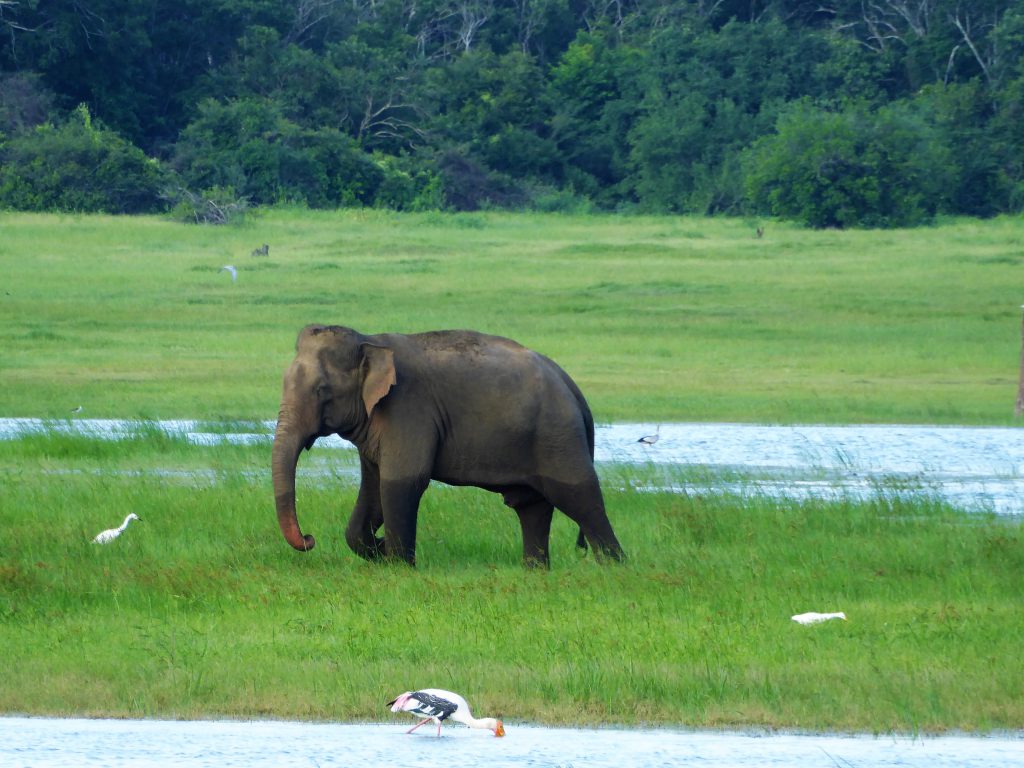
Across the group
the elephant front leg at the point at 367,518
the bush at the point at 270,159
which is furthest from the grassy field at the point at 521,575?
the bush at the point at 270,159

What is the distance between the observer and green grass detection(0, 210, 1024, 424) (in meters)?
19.3

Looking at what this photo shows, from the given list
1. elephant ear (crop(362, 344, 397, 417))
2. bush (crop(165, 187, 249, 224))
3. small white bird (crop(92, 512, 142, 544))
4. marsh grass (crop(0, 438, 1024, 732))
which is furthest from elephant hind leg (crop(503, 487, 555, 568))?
bush (crop(165, 187, 249, 224))

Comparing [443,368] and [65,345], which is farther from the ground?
[443,368]

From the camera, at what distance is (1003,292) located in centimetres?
2800

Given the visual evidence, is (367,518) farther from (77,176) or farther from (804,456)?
(77,176)

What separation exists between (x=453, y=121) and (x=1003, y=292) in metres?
25.9

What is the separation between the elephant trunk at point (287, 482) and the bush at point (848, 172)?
31.9 m

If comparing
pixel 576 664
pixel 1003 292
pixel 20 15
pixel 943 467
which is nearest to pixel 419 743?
pixel 576 664

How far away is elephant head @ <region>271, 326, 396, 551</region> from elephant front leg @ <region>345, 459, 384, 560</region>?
0.38m

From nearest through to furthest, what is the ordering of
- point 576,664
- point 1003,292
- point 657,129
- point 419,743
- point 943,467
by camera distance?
point 419,743 < point 576,664 < point 943,467 < point 1003,292 < point 657,129

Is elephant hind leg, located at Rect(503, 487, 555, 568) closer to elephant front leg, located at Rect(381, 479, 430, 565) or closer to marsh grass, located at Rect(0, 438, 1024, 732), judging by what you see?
marsh grass, located at Rect(0, 438, 1024, 732)

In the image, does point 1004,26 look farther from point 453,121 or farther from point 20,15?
point 20,15

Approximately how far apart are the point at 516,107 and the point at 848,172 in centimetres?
1433

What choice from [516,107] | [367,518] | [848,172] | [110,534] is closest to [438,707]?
[367,518]
